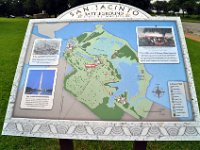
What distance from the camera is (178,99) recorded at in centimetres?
260

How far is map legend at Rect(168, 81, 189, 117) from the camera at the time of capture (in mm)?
2545

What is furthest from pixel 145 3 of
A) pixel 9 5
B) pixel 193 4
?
pixel 9 5

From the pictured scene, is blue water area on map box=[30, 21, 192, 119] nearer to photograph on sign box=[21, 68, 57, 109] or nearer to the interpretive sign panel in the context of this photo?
the interpretive sign panel

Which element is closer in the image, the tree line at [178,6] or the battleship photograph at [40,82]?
the battleship photograph at [40,82]

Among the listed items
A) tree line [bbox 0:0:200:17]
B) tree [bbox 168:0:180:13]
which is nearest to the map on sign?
tree line [bbox 0:0:200:17]

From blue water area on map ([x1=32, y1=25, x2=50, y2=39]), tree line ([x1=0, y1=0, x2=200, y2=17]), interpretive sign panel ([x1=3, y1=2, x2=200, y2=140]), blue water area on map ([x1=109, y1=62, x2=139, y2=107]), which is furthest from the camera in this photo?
tree line ([x1=0, y1=0, x2=200, y2=17])

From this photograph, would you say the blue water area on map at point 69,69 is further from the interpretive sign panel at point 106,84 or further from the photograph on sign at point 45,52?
the photograph on sign at point 45,52

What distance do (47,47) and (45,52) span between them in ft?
0.16

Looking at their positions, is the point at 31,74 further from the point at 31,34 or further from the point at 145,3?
the point at 145,3

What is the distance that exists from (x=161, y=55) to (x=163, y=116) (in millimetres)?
525

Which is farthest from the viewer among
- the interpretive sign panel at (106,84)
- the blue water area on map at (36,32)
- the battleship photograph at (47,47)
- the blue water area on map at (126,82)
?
the blue water area on map at (36,32)

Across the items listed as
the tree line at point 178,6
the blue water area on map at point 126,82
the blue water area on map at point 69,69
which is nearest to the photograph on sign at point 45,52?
the blue water area on map at point 69,69

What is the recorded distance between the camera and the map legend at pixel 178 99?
254cm

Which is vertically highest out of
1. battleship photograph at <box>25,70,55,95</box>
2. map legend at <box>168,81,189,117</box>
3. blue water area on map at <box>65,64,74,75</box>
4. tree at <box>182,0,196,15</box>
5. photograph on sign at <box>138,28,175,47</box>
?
tree at <box>182,0,196,15</box>
